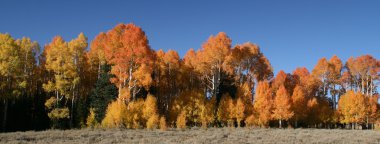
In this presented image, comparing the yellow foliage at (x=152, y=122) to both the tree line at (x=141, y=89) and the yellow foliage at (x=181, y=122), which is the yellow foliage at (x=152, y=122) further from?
the yellow foliage at (x=181, y=122)

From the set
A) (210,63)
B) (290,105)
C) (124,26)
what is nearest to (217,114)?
(210,63)

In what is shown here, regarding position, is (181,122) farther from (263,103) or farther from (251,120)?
(263,103)

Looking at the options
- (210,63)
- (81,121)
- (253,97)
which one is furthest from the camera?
(253,97)

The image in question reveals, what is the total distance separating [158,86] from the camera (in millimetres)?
48188

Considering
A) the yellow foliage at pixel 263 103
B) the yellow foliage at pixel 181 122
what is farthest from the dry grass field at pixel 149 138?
the yellow foliage at pixel 263 103

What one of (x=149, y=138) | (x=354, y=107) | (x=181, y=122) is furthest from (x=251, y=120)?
(x=149, y=138)

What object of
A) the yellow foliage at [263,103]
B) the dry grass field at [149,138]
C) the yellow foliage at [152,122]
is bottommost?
the dry grass field at [149,138]

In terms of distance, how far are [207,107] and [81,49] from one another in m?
14.6

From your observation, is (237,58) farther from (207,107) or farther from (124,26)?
(124,26)

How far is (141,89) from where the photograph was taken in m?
43.2

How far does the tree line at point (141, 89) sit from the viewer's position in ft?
113

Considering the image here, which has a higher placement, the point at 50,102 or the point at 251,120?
the point at 50,102

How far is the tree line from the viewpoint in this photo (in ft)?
113

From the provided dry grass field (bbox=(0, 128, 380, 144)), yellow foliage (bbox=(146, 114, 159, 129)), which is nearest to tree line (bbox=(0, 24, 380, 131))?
yellow foliage (bbox=(146, 114, 159, 129))
